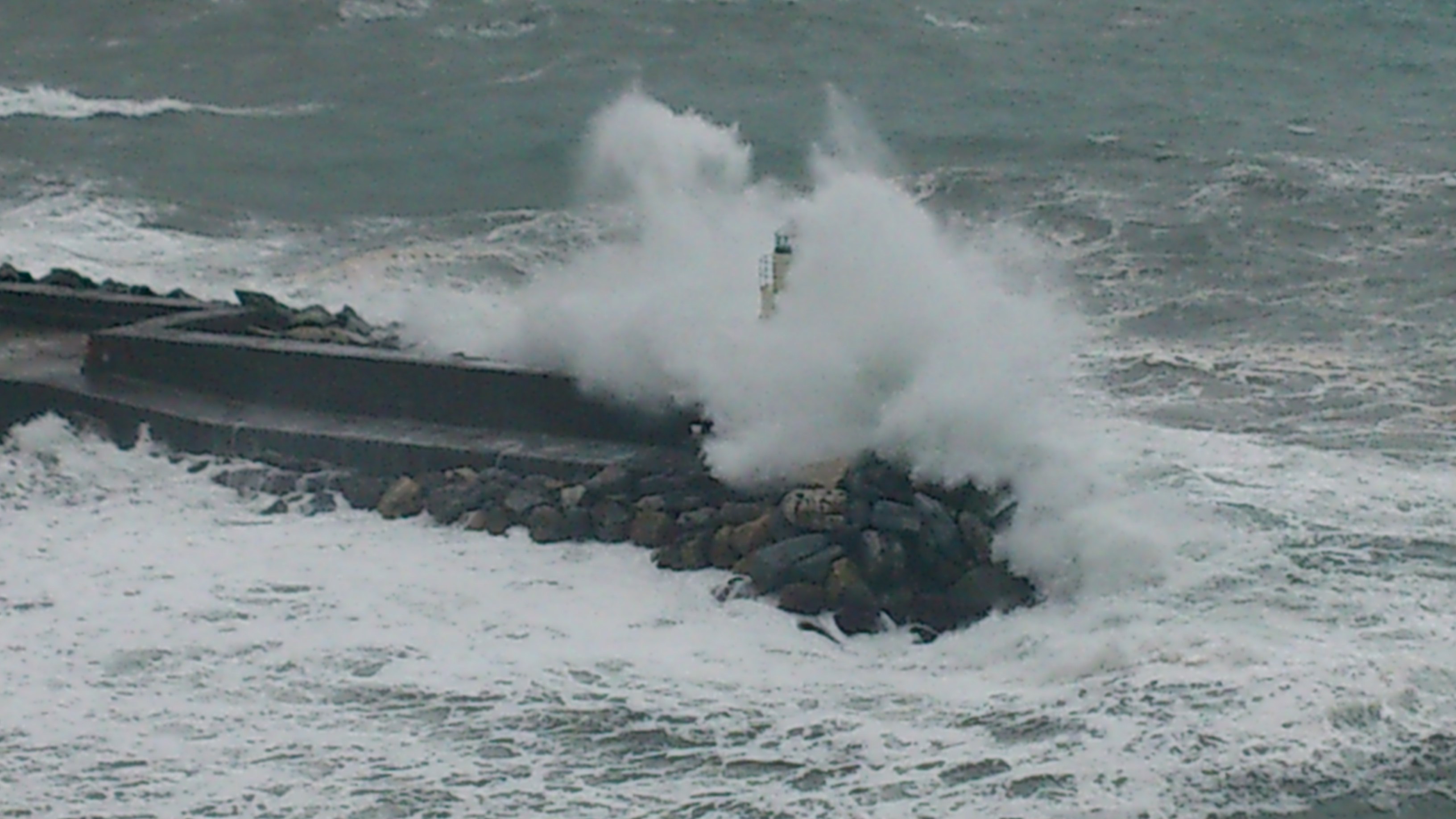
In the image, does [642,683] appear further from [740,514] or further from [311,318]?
[311,318]

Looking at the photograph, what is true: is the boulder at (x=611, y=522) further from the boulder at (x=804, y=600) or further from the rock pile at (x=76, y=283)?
the rock pile at (x=76, y=283)

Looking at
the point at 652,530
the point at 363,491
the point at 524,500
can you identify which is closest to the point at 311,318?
the point at 363,491

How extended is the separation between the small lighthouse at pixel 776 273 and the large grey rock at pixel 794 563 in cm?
196

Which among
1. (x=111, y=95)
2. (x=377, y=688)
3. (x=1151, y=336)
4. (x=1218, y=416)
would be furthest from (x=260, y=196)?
(x=377, y=688)

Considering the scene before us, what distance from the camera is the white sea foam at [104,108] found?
24984 millimetres

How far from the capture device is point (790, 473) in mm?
10531

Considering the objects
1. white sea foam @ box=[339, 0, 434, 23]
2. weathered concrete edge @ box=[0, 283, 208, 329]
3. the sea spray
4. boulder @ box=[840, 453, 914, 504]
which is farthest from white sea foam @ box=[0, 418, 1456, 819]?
white sea foam @ box=[339, 0, 434, 23]

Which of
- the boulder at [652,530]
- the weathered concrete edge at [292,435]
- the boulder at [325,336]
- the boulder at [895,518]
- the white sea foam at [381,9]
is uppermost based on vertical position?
the white sea foam at [381,9]

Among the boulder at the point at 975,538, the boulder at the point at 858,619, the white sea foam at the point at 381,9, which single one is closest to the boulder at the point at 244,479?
the boulder at the point at 858,619

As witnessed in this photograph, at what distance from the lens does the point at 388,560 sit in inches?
410

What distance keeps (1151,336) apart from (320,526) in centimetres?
669

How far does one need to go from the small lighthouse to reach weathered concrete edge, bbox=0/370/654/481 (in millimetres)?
1011

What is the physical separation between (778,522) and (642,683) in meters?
1.46

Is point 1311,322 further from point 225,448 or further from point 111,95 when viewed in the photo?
point 111,95
